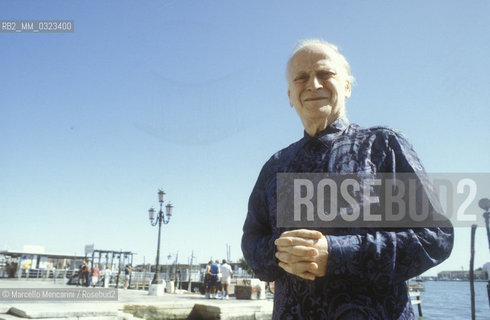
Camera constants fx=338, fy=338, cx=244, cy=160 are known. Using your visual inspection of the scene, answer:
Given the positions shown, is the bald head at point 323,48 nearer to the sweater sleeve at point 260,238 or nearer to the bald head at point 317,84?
the bald head at point 317,84

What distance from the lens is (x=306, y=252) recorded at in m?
0.89

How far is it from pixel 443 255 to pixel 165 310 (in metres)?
7.97

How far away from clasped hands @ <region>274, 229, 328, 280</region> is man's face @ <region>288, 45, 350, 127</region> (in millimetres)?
519

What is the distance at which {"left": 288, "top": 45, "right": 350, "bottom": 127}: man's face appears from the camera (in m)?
1.25

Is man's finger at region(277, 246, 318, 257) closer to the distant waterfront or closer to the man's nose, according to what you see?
the man's nose

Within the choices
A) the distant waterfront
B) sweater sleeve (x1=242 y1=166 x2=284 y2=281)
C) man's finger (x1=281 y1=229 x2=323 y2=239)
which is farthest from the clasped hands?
the distant waterfront

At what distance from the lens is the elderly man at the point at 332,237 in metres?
0.89

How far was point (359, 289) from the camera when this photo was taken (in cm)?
94

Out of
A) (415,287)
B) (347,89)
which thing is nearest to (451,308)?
(415,287)

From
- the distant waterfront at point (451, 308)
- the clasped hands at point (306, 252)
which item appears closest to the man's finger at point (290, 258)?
the clasped hands at point (306, 252)

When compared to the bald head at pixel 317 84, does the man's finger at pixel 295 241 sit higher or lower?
lower

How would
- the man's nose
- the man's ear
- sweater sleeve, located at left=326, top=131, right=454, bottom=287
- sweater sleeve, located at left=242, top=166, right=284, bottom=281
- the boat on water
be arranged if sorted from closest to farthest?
sweater sleeve, located at left=326, top=131, right=454, bottom=287 < sweater sleeve, located at left=242, top=166, right=284, bottom=281 < the man's nose < the man's ear < the boat on water

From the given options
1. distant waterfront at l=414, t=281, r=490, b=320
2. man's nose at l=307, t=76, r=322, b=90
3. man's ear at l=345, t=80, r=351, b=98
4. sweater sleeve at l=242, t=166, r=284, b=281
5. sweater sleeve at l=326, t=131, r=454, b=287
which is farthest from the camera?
distant waterfront at l=414, t=281, r=490, b=320

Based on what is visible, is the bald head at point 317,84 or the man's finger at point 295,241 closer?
the man's finger at point 295,241
